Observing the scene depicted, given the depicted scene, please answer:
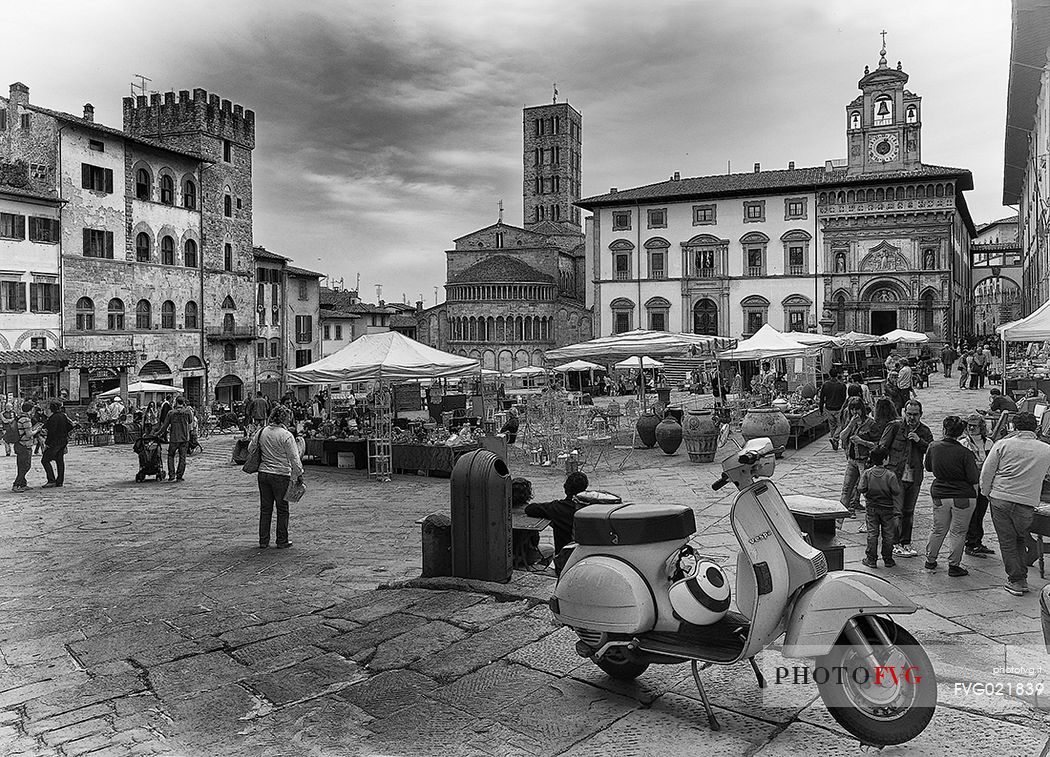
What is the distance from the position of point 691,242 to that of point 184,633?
151 feet

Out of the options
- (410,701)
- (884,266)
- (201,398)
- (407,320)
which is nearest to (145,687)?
(410,701)

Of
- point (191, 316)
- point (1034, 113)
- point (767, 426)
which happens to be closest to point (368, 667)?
point (767, 426)

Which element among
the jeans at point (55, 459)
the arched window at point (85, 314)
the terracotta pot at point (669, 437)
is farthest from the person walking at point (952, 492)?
the arched window at point (85, 314)

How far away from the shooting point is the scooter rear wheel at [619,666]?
4276 mm

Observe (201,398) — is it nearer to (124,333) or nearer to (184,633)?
(124,333)

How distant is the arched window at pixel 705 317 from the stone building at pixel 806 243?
71 millimetres

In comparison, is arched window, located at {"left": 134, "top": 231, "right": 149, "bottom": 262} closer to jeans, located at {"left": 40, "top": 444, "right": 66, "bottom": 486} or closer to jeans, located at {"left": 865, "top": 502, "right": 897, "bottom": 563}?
jeans, located at {"left": 40, "top": 444, "right": 66, "bottom": 486}

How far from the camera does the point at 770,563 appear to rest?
3.85m

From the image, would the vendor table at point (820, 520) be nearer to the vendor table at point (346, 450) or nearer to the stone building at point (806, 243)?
the vendor table at point (346, 450)

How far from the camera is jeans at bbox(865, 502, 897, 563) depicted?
6.85m

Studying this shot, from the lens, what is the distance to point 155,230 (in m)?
39.6

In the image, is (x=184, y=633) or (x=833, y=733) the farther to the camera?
(x=184, y=633)

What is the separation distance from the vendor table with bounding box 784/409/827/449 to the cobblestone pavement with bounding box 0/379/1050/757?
6.37 metres

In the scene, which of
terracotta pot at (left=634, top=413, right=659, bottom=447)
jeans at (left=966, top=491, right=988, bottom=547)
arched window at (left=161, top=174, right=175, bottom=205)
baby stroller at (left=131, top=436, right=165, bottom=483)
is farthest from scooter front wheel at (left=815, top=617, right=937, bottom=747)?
arched window at (left=161, top=174, right=175, bottom=205)
